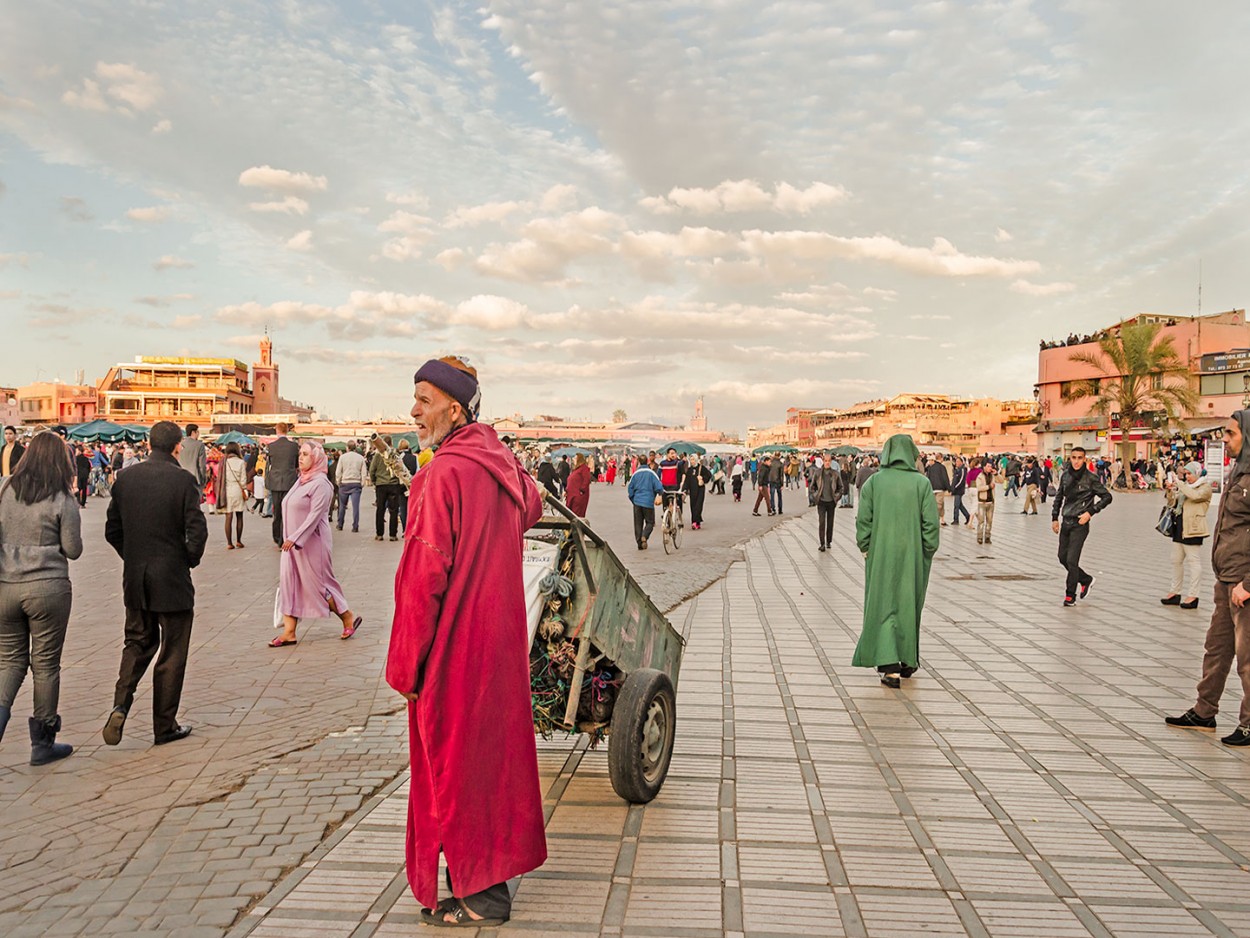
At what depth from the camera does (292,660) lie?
22.9 feet

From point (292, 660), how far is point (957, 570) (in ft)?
32.7

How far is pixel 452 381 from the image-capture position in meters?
3.07

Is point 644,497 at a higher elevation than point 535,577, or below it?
below

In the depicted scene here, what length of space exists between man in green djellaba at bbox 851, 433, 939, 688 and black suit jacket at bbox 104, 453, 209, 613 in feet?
14.7

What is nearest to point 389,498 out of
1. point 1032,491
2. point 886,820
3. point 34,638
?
point 34,638

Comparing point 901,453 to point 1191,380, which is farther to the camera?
point 1191,380

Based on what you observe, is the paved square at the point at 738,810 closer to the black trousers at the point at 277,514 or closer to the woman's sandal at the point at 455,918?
the woman's sandal at the point at 455,918

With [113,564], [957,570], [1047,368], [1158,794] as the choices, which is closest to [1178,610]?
[957,570]

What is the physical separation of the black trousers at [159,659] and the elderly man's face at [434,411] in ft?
8.99

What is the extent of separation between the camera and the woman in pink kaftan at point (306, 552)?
291 inches

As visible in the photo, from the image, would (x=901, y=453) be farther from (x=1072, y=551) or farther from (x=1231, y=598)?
(x=1072, y=551)

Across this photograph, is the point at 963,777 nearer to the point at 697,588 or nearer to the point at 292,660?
the point at 292,660

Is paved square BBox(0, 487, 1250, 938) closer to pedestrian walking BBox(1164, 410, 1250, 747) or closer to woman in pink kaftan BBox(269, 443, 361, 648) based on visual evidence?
pedestrian walking BBox(1164, 410, 1250, 747)

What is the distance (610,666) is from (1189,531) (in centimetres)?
816
